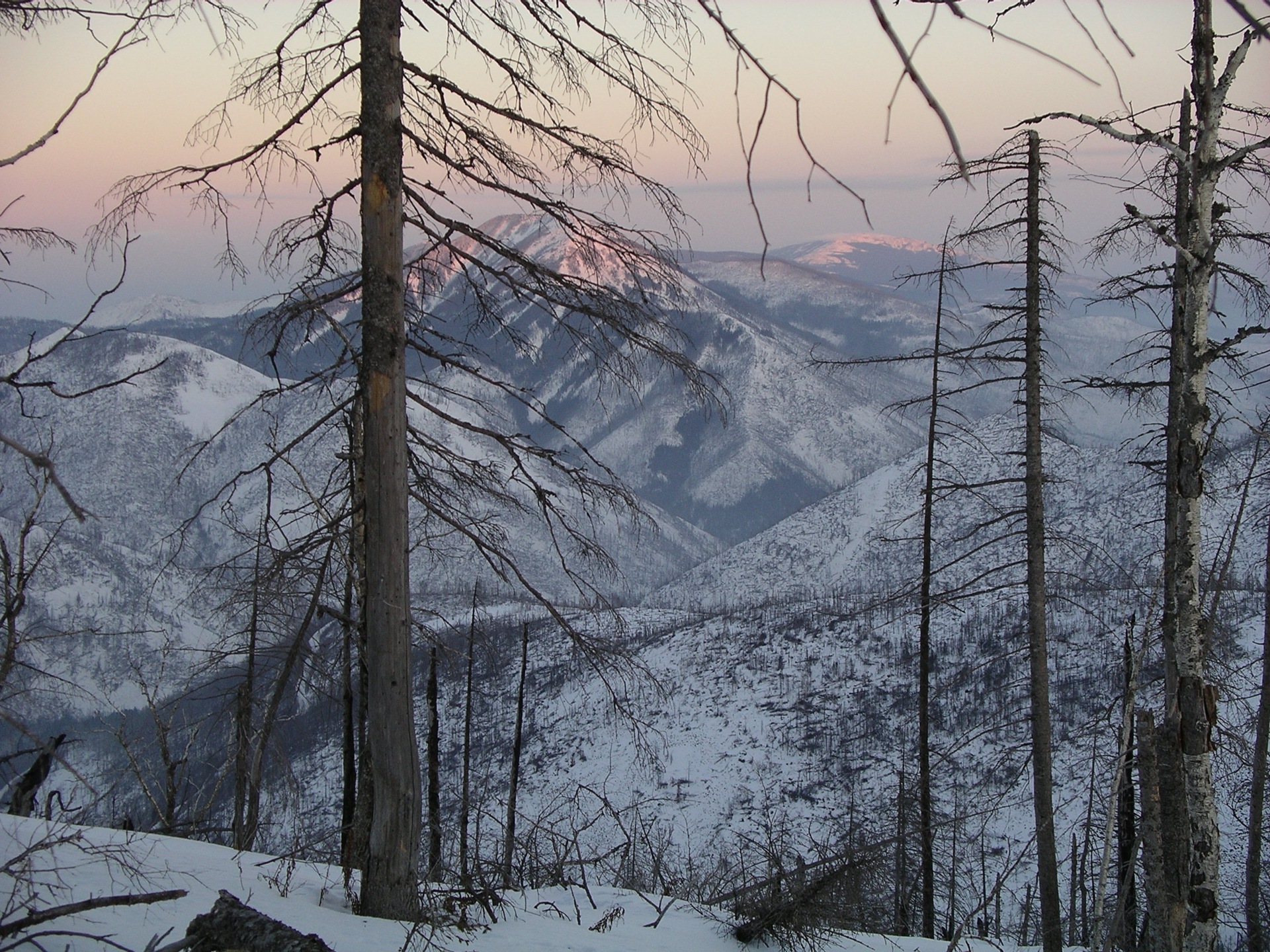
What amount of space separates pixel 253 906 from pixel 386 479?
102 inches

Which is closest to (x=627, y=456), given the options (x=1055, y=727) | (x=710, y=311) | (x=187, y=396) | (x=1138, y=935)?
(x=710, y=311)

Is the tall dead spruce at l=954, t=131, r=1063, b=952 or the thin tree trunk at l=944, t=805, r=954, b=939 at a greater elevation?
the tall dead spruce at l=954, t=131, r=1063, b=952

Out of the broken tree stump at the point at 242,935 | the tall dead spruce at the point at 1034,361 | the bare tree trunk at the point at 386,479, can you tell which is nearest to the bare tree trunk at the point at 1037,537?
the tall dead spruce at the point at 1034,361

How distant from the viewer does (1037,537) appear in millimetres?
11945

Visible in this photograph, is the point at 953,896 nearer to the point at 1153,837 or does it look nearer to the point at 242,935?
the point at 1153,837

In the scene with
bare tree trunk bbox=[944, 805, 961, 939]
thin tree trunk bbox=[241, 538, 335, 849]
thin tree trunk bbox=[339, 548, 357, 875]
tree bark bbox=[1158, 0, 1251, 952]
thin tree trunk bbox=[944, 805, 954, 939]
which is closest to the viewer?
tree bark bbox=[1158, 0, 1251, 952]

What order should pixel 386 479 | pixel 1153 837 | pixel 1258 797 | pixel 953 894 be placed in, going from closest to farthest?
pixel 1153 837 < pixel 386 479 < pixel 953 894 < pixel 1258 797

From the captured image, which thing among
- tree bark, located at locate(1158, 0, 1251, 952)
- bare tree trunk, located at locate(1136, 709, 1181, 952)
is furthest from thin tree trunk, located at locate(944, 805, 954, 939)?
tree bark, located at locate(1158, 0, 1251, 952)

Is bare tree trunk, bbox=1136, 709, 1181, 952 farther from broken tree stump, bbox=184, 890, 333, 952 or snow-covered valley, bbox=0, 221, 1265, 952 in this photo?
broken tree stump, bbox=184, 890, 333, 952

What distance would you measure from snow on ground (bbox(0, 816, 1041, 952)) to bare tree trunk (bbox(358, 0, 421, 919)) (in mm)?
429

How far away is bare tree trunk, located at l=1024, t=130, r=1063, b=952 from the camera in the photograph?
11156mm

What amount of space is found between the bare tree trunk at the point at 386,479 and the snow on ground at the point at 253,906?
16.9 inches

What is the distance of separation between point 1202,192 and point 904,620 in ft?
138

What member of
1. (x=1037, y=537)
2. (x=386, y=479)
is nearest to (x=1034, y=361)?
(x=1037, y=537)
